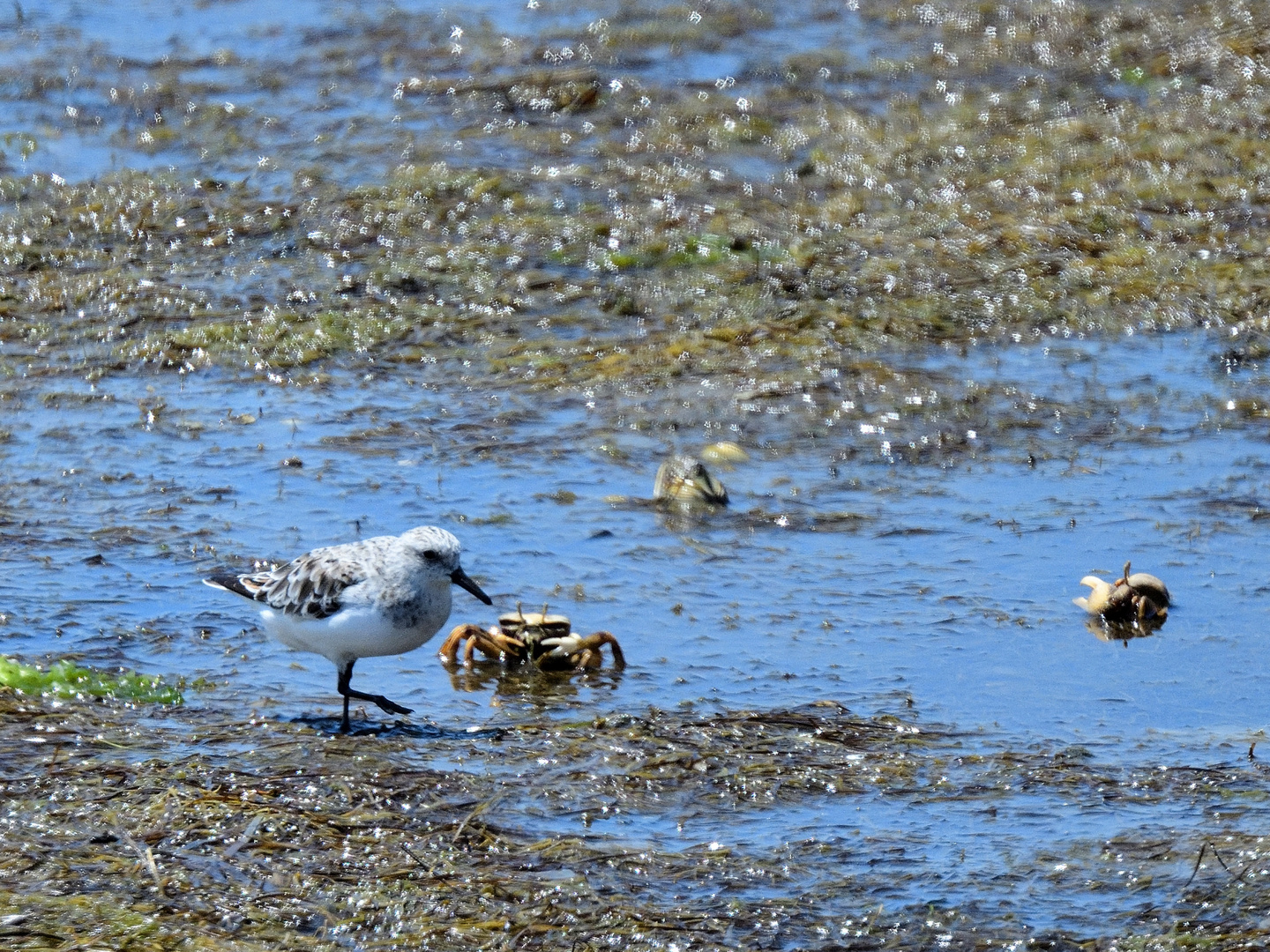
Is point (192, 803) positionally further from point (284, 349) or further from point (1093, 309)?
point (1093, 309)

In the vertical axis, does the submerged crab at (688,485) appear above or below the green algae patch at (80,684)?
above

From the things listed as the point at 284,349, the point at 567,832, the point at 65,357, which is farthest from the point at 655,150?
the point at 567,832

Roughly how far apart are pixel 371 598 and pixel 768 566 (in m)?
A: 2.35

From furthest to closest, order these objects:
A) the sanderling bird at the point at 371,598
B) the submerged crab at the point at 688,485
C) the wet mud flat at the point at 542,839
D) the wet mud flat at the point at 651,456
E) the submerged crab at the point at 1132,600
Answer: the submerged crab at the point at 688,485 → the submerged crab at the point at 1132,600 → the sanderling bird at the point at 371,598 → the wet mud flat at the point at 651,456 → the wet mud flat at the point at 542,839

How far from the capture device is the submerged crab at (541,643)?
713 cm

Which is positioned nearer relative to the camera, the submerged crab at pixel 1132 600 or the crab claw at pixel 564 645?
the crab claw at pixel 564 645

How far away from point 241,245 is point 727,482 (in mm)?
4421

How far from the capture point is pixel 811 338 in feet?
34.7

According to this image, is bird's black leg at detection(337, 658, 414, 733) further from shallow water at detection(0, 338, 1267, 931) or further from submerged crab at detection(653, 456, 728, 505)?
submerged crab at detection(653, 456, 728, 505)

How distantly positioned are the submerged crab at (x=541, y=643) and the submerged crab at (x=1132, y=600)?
1999 mm

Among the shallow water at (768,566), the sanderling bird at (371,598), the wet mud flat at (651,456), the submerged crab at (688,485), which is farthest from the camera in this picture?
the submerged crab at (688,485)

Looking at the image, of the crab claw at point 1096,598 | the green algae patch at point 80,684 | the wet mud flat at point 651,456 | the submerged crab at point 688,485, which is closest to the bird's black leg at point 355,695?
the wet mud flat at point 651,456

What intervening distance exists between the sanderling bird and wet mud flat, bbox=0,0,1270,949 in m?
0.31

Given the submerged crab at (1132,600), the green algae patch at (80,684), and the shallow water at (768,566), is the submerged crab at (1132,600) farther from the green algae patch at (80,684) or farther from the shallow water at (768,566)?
the green algae patch at (80,684)
